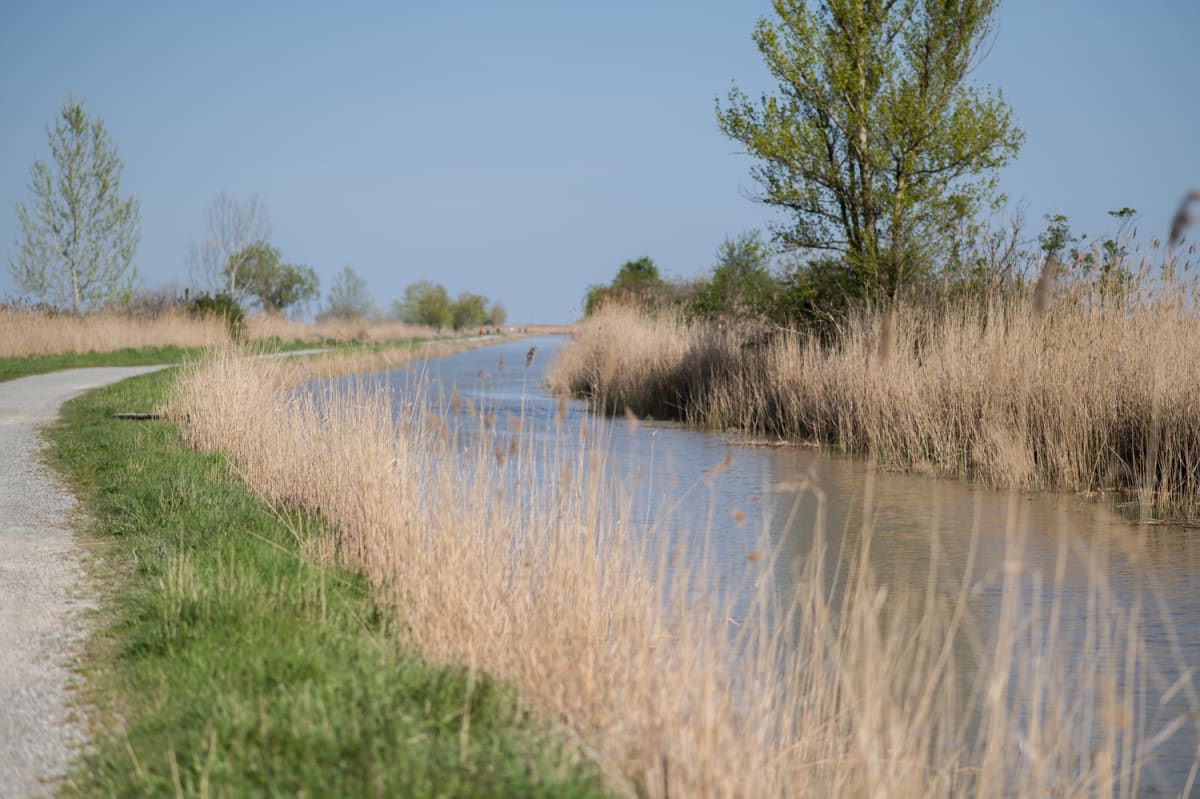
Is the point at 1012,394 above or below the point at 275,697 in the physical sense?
above

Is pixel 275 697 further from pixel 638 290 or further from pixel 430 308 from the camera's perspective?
pixel 430 308

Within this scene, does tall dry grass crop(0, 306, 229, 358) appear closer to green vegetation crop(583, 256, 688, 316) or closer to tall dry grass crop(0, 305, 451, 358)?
tall dry grass crop(0, 305, 451, 358)

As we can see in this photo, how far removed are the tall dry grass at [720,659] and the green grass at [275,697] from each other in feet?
0.73

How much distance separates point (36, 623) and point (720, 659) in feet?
11.5

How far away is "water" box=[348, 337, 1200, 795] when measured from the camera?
18.8 ft

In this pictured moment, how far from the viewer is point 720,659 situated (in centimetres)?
453

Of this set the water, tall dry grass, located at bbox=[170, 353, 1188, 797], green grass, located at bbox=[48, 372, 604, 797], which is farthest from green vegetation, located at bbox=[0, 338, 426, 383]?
green grass, located at bbox=[48, 372, 604, 797]

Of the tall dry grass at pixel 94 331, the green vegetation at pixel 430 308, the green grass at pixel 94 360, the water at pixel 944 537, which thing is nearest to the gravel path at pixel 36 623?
the water at pixel 944 537

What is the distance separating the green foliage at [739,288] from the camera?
18.8 metres

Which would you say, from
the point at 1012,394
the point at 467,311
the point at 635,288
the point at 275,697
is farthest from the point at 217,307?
the point at 467,311

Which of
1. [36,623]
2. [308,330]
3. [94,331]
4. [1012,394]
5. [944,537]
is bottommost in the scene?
[944,537]

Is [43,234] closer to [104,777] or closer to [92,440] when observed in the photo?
[92,440]

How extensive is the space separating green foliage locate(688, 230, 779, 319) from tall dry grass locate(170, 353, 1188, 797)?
1128cm

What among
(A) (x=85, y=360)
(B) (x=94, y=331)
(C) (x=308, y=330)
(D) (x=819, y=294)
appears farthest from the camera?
(C) (x=308, y=330)
